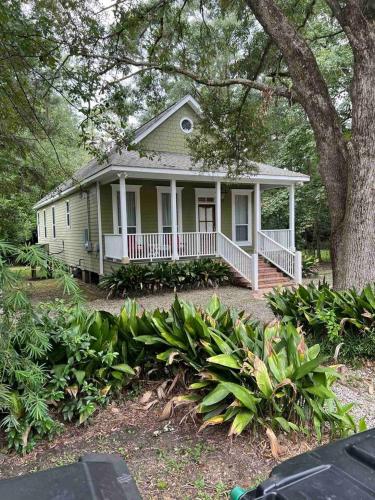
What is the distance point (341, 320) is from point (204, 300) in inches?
205

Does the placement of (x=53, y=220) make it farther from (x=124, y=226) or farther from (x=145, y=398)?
(x=145, y=398)

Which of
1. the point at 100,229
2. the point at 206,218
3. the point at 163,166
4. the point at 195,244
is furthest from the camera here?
the point at 206,218

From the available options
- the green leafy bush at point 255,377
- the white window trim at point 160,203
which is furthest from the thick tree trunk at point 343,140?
the white window trim at point 160,203

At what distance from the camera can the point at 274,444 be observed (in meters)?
2.48

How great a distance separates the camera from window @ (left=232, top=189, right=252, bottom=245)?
47.9ft

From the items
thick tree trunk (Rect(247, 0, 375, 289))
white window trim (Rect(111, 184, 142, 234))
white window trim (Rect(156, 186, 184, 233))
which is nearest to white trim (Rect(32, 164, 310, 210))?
white window trim (Rect(111, 184, 142, 234))

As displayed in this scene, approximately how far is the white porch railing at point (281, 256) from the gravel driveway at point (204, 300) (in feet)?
6.73

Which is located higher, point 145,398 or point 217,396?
point 217,396

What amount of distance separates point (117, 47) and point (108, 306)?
5956 mm

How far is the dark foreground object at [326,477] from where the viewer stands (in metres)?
1.01

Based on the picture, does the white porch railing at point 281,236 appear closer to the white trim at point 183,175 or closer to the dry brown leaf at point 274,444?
the white trim at point 183,175

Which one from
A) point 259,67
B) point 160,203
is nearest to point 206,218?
point 160,203

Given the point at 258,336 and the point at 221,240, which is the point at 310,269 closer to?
the point at 221,240

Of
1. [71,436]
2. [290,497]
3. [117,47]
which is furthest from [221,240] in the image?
[290,497]
